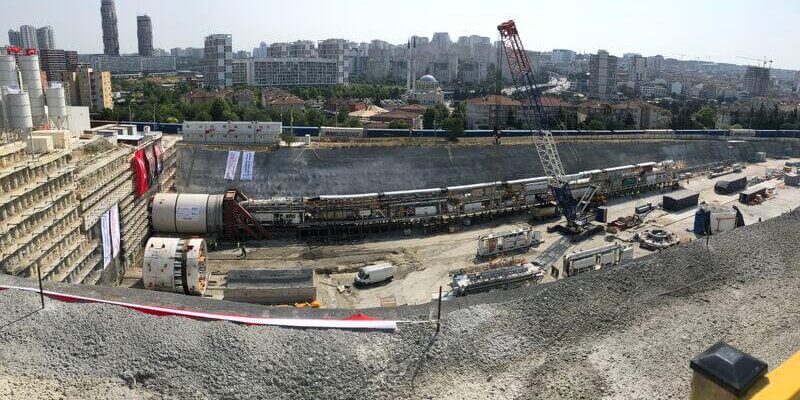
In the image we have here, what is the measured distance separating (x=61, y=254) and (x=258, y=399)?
374 inches

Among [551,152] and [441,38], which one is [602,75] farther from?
[441,38]

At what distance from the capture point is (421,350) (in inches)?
279

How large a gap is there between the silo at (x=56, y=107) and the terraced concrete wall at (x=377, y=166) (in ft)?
24.5

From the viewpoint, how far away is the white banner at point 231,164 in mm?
25656

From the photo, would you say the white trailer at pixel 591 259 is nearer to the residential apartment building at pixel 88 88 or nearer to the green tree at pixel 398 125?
the green tree at pixel 398 125

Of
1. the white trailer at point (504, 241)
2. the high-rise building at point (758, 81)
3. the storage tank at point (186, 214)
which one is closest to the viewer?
the white trailer at point (504, 241)

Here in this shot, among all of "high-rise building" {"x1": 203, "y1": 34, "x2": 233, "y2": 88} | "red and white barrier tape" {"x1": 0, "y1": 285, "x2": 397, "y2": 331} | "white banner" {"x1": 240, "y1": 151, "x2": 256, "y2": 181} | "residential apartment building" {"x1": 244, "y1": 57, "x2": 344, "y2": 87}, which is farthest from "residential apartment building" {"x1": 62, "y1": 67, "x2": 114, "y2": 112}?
"red and white barrier tape" {"x1": 0, "y1": 285, "x2": 397, "y2": 331}

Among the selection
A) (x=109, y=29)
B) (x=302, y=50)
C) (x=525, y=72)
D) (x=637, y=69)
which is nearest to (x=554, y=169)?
(x=525, y=72)

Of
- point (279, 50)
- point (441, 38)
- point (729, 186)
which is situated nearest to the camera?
point (729, 186)

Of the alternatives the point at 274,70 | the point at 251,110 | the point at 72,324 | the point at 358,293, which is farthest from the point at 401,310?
the point at 274,70

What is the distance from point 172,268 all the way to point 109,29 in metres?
151

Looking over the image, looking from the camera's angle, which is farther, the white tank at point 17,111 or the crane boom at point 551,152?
the crane boom at point 551,152

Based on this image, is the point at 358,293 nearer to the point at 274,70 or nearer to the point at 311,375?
the point at 311,375

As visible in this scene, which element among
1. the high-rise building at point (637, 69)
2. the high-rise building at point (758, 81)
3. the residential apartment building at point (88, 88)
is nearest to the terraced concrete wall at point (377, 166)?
the residential apartment building at point (88, 88)
